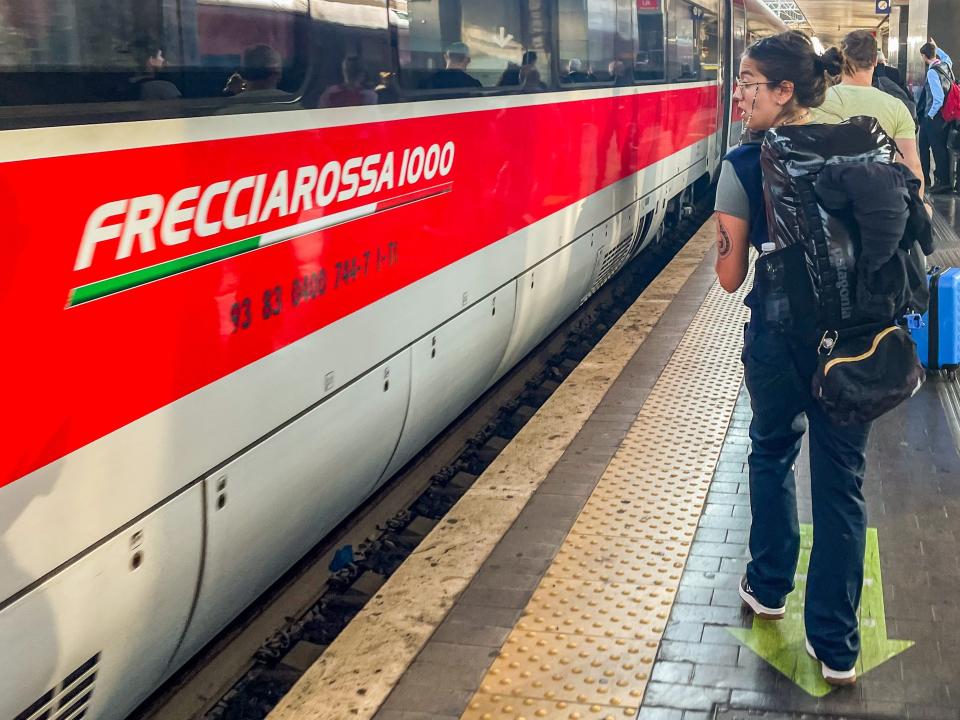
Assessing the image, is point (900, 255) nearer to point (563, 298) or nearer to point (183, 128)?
point (183, 128)

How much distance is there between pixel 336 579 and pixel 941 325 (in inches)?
143

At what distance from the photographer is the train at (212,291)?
7.84 feet

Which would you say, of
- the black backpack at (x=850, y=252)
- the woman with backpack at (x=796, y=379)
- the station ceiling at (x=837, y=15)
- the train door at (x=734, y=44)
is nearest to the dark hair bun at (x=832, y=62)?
the woman with backpack at (x=796, y=379)

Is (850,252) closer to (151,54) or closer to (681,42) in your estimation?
(151,54)

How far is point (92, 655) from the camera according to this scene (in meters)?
2.69

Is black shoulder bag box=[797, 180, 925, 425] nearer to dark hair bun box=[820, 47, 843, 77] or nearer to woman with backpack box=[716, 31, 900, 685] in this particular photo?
woman with backpack box=[716, 31, 900, 685]

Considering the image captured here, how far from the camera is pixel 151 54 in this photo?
2797 mm

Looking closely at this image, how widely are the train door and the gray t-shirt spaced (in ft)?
35.3

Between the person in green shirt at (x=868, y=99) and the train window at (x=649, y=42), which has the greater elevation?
the train window at (x=649, y=42)

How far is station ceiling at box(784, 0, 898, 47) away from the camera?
145 ft

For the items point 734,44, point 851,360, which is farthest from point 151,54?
point 734,44

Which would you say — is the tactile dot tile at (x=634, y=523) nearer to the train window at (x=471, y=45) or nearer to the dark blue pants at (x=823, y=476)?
the dark blue pants at (x=823, y=476)

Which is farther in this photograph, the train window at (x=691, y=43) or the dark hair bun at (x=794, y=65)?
the train window at (x=691, y=43)

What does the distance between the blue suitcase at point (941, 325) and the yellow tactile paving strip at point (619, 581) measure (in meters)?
1.15
